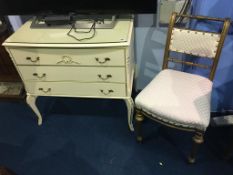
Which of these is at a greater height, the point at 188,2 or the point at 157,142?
the point at 188,2

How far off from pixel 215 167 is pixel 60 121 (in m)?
1.22

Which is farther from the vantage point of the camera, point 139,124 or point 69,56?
point 139,124

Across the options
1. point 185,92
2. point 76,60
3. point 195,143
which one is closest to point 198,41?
point 185,92

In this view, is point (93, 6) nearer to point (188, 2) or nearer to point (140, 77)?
point (188, 2)

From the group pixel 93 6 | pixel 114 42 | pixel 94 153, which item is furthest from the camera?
pixel 94 153

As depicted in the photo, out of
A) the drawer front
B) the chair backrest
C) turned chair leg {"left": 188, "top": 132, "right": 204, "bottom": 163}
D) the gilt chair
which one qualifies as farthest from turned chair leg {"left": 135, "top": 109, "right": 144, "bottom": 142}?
the chair backrest

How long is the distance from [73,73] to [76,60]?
11 cm

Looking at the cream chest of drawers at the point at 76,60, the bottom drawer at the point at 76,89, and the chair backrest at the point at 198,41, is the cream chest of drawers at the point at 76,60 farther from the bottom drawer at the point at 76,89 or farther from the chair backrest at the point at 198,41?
the chair backrest at the point at 198,41

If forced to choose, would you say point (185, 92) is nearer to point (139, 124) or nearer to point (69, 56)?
point (139, 124)

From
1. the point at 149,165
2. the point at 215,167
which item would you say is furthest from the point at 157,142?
the point at 215,167

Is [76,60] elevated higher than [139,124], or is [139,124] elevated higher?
[76,60]

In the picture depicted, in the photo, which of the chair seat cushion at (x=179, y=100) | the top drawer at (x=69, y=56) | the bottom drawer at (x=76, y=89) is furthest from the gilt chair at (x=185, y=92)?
the top drawer at (x=69, y=56)

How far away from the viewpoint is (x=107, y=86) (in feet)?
4.74

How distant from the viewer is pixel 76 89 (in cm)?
151
